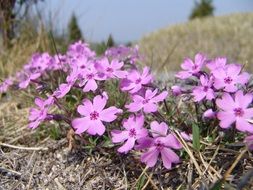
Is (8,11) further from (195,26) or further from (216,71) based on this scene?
(195,26)

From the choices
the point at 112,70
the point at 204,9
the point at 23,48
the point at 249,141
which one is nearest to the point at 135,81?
the point at 112,70

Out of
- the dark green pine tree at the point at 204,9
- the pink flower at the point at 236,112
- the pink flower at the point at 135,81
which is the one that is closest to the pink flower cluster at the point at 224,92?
the pink flower at the point at 236,112

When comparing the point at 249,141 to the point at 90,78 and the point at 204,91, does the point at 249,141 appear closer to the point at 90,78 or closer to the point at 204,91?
the point at 204,91

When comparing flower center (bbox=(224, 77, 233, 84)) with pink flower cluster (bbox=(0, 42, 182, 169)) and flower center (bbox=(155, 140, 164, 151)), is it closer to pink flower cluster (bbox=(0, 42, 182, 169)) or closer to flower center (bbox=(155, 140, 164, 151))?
pink flower cluster (bbox=(0, 42, 182, 169))

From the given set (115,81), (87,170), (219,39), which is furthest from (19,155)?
(219,39)

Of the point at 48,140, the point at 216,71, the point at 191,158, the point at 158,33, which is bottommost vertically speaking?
the point at 158,33

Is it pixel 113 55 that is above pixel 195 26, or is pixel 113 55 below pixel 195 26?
above
